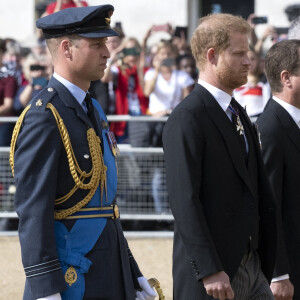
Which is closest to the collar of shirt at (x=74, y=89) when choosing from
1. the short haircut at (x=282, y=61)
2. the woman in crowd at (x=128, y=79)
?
the short haircut at (x=282, y=61)

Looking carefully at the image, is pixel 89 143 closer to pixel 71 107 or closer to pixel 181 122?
pixel 71 107

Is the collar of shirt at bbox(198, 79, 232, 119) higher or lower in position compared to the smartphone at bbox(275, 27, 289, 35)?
higher

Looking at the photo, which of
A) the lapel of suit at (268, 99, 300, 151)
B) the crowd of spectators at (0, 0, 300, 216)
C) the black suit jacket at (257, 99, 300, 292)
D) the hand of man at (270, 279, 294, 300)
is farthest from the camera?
the crowd of spectators at (0, 0, 300, 216)

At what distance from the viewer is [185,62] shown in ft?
30.1

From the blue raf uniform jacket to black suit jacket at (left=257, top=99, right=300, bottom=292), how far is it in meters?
1.00

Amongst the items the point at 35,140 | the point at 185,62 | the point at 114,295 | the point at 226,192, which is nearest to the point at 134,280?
the point at 114,295

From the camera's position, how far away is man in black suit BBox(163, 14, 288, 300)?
3.38m

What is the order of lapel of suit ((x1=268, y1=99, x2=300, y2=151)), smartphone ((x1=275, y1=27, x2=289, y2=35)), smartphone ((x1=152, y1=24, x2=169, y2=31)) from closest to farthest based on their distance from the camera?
1. lapel of suit ((x1=268, y1=99, x2=300, y2=151))
2. smartphone ((x1=152, y1=24, x2=169, y2=31))
3. smartphone ((x1=275, y1=27, x2=289, y2=35))

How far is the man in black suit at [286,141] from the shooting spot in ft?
13.6

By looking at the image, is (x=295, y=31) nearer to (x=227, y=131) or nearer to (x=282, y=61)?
(x=282, y=61)

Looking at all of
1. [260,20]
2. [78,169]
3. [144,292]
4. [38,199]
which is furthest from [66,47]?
[260,20]

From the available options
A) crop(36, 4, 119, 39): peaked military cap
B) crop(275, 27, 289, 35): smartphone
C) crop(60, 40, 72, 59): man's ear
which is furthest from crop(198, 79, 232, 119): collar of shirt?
crop(275, 27, 289, 35): smartphone

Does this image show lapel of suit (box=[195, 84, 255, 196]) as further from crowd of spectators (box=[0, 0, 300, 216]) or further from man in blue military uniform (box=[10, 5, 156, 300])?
crowd of spectators (box=[0, 0, 300, 216])

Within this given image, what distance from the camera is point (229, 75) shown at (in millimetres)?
3619
